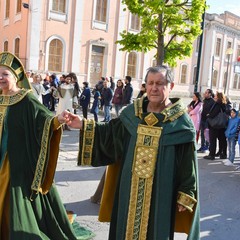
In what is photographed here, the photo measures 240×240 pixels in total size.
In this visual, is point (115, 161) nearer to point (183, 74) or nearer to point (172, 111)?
point (172, 111)

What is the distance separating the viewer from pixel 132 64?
25703 millimetres

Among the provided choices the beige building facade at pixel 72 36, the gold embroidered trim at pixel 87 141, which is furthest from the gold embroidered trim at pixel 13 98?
the beige building facade at pixel 72 36

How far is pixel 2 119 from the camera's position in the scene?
3197 millimetres

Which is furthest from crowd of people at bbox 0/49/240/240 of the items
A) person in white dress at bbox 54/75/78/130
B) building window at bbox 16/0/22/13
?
building window at bbox 16/0/22/13

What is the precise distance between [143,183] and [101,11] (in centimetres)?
2226

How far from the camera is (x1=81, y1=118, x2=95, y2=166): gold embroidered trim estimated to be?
118 inches

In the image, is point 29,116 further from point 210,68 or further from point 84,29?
point 210,68

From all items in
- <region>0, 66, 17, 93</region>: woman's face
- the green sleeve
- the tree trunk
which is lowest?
the green sleeve

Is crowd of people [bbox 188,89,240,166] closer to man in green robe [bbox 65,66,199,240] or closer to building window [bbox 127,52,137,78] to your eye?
man in green robe [bbox 65,66,199,240]

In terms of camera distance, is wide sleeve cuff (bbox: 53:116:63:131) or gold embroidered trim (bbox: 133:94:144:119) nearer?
gold embroidered trim (bbox: 133:94:144:119)

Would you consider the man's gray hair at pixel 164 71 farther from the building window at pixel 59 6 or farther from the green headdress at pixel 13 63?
the building window at pixel 59 6

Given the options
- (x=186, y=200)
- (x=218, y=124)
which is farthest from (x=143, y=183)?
(x=218, y=124)

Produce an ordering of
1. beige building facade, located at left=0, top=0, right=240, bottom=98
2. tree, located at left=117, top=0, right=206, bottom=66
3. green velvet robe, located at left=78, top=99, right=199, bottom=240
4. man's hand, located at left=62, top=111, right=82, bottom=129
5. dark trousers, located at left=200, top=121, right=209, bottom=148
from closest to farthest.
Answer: green velvet robe, located at left=78, top=99, right=199, bottom=240, man's hand, located at left=62, top=111, right=82, bottom=129, dark trousers, located at left=200, top=121, right=209, bottom=148, tree, located at left=117, top=0, right=206, bottom=66, beige building facade, located at left=0, top=0, right=240, bottom=98

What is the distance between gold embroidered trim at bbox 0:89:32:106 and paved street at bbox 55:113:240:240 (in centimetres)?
178
